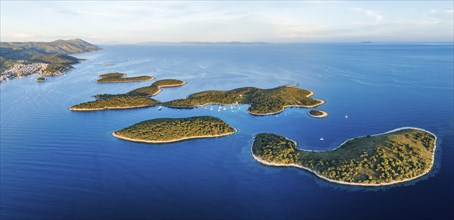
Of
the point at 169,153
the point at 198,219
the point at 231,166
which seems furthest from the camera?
the point at 169,153

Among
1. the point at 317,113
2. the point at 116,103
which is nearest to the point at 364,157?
the point at 317,113

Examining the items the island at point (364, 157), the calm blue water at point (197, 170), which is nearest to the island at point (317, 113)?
the calm blue water at point (197, 170)

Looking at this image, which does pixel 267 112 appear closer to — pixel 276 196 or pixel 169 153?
pixel 169 153

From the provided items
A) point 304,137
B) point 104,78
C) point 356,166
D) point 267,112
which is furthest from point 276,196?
point 104,78

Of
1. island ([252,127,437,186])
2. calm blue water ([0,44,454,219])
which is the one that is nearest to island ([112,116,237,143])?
calm blue water ([0,44,454,219])

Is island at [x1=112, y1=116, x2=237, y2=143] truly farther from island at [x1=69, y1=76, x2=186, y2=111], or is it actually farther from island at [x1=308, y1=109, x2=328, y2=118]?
island at [x1=308, y1=109, x2=328, y2=118]

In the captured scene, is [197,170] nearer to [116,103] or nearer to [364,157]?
[364,157]
